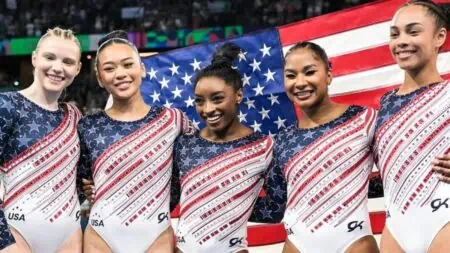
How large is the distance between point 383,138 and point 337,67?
65.7 inches

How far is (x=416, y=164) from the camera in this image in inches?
84.9

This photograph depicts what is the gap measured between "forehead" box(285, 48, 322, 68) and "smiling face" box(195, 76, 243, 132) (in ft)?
0.92

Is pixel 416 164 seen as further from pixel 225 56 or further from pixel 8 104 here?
pixel 8 104

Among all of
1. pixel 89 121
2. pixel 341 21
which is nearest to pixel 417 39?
pixel 89 121

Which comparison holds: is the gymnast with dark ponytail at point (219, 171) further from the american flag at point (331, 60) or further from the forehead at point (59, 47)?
the american flag at point (331, 60)

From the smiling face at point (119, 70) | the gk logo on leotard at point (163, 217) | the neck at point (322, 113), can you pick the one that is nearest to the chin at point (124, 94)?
the smiling face at point (119, 70)

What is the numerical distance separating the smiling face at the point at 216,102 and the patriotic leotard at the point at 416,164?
62cm

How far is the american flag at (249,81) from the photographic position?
397cm

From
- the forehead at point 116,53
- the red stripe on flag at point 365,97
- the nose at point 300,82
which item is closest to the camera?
the nose at point 300,82

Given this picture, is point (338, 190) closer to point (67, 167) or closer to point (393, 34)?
point (393, 34)

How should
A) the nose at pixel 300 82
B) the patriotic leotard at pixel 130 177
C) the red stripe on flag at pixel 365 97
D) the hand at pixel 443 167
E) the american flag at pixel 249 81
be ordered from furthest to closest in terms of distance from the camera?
the american flag at pixel 249 81
the red stripe on flag at pixel 365 97
the patriotic leotard at pixel 130 177
the nose at pixel 300 82
the hand at pixel 443 167

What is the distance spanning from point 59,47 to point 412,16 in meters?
1.37

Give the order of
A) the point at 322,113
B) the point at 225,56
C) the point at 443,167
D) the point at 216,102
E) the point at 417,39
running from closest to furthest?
the point at 443,167, the point at 417,39, the point at 322,113, the point at 216,102, the point at 225,56

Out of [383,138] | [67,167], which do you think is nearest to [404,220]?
[383,138]
